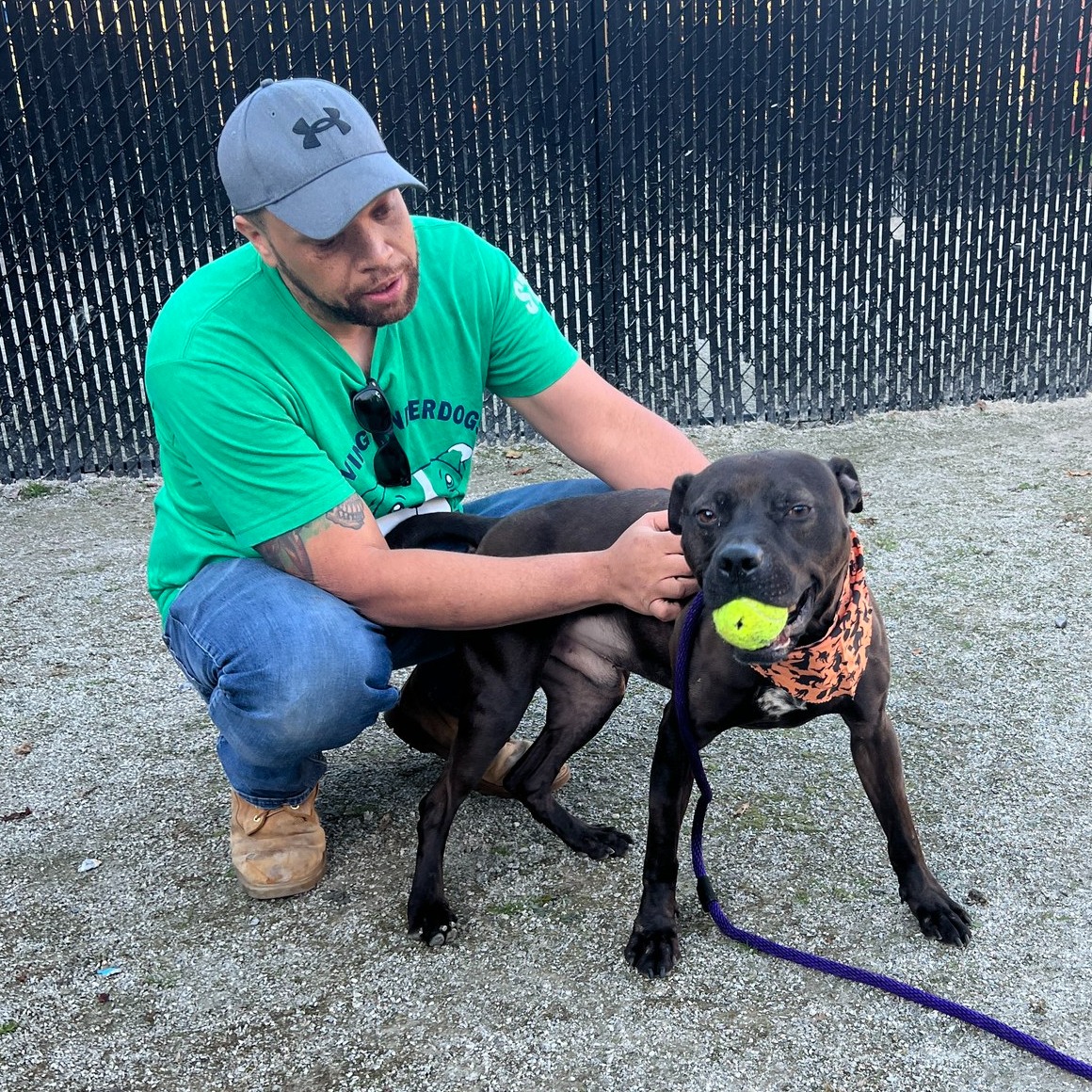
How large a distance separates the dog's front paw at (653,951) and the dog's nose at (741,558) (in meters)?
0.89

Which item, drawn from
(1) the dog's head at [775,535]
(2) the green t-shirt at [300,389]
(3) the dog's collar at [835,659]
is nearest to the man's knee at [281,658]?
(2) the green t-shirt at [300,389]

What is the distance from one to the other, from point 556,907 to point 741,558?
1.08 m

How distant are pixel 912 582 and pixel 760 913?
2.11 meters

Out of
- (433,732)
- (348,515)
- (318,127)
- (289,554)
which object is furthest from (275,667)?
(318,127)

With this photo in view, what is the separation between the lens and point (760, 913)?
8.66ft

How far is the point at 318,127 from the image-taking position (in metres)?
2.61

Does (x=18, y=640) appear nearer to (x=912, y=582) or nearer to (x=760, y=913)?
(x=760, y=913)

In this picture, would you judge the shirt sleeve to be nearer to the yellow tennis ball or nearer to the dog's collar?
the dog's collar

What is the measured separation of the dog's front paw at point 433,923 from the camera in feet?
8.55

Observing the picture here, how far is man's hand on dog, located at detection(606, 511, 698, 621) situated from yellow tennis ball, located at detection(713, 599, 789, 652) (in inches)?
12.7

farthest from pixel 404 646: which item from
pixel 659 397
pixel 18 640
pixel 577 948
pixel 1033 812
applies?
pixel 659 397

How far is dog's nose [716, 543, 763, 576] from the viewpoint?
210cm

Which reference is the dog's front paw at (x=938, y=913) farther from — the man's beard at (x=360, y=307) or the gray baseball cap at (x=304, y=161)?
the gray baseball cap at (x=304, y=161)

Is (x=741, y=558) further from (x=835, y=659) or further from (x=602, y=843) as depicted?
(x=602, y=843)
